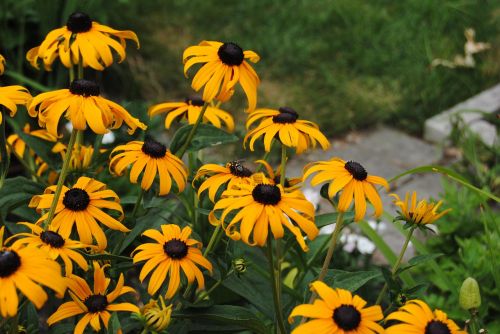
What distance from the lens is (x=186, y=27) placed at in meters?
4.07

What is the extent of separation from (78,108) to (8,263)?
1.14 ft

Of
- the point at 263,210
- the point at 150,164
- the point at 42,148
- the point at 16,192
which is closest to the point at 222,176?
the point at 150,164

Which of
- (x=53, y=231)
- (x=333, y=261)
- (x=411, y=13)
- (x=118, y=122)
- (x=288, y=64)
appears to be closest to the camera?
(x=53, y=231)

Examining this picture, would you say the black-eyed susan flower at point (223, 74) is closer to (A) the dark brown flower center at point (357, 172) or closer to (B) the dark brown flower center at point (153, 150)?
(B) the dark brown flower center at point (153, 150)

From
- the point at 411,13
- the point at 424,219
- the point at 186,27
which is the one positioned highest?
the point at 411,13

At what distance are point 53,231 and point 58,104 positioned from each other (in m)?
0.23

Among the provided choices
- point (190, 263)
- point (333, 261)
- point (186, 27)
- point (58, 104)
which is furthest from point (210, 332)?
point (186, 27)

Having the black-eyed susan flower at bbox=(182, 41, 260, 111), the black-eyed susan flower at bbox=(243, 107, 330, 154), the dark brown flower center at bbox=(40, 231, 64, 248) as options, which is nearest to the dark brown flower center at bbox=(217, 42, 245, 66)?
the black-eyed susan flower at bbox=(182, 41, 260, 111)

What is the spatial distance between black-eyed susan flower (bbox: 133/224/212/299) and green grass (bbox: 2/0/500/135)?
1974 millimetres

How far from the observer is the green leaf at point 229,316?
51.5 inches

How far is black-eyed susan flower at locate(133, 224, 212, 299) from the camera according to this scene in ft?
4.10

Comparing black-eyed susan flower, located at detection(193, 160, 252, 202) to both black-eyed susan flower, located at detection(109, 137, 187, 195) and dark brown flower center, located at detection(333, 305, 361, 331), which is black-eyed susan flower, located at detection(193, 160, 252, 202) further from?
dark brown flower center, located at detection(333, 305, 361, 331)

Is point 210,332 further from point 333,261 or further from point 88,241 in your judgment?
point 333,261

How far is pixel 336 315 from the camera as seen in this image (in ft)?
3.47
